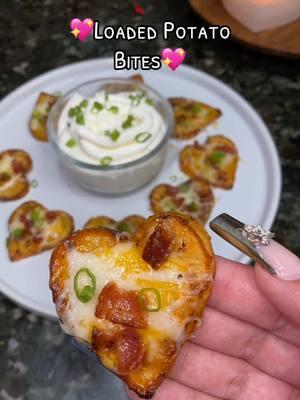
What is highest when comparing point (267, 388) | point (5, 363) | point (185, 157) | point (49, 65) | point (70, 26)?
point (70, 26)

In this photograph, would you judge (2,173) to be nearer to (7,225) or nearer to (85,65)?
(7,225)

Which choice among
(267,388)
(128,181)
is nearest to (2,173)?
(128,181)

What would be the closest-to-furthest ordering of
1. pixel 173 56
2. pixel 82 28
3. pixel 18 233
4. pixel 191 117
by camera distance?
1. pixel 18 233
2. pixel 191 117
3. pixel 173 56
4. pixel 82 28

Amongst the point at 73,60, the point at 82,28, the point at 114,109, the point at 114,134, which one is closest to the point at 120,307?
the point at 114,134

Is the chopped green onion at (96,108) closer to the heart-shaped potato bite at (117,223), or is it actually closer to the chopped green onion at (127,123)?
the chopped green onion at (127,123)

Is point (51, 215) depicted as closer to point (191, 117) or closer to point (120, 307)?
point (191, 117)

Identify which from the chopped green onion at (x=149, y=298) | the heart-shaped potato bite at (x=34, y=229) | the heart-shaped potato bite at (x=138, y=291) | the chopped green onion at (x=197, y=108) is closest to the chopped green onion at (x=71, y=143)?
the heart-shaped potato bite at (x=34, y=229)
